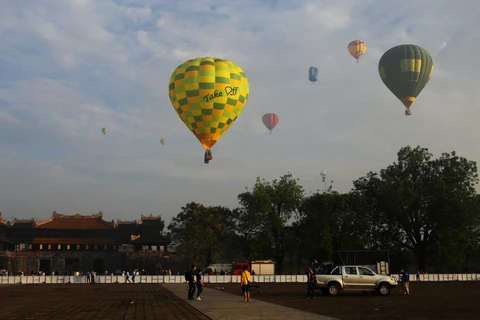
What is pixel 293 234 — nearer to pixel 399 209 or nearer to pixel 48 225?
pixel 399 209

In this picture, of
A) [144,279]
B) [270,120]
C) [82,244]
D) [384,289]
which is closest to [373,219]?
[270,120]

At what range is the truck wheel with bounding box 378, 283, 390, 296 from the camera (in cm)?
2959

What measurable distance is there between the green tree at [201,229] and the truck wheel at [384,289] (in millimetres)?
52633

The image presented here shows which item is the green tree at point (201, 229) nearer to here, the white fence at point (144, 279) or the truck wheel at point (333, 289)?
the white fence at point (144, 279)

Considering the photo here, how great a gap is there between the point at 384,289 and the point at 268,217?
153 ft

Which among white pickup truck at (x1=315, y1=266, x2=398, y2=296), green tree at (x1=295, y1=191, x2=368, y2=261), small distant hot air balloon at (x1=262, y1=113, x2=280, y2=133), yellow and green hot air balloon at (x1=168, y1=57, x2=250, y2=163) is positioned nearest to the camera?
white pickup truck at (x1=315, y1=266, x2=398, y2=296)

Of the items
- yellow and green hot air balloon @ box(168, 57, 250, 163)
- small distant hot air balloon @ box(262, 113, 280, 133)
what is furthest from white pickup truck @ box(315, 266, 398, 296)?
small distant hot air balloon @ box(262, 113, 280, 133)

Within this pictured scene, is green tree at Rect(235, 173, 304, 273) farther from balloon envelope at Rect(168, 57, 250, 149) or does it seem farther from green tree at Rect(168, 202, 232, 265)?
balloon envelope at Rect(168, 57, 250, 149)

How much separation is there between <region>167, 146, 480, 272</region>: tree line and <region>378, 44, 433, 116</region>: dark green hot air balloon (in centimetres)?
1110

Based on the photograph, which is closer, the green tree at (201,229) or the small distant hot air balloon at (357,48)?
the small distant hot air balloon at (357,48)

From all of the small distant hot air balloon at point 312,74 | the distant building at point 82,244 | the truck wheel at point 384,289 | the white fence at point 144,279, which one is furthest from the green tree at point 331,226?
the truck wheel at point 384,289

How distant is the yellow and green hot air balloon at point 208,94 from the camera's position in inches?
1841

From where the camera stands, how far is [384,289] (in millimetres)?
29719

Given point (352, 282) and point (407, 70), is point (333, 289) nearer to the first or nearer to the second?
point (352, 282)
